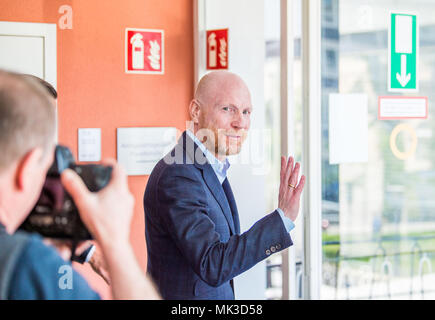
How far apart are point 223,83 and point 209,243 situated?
1.84 ft

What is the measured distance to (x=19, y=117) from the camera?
748 millimetres

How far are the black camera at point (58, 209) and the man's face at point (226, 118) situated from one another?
2.91ft

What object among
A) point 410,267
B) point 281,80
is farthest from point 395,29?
point 410,267

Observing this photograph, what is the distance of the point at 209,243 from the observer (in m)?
1.43

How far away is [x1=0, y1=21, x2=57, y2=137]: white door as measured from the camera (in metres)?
2.41

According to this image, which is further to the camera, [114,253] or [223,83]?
[223,83]

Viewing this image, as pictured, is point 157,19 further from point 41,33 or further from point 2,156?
point 2,156

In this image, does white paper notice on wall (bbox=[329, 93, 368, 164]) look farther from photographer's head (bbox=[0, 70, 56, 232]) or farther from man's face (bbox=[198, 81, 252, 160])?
photographer's head (bbox=[0, 70, 56, 232])

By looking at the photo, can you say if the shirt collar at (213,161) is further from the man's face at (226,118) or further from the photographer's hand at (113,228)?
the photographer's hand at (113,228)

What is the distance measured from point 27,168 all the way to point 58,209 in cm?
9

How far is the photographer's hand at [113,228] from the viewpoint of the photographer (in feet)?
2.64

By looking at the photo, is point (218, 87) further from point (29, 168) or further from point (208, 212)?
point (29, 168)

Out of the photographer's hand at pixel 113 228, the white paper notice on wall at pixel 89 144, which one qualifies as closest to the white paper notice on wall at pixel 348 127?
the white paper notice on wall at pixel 89 144

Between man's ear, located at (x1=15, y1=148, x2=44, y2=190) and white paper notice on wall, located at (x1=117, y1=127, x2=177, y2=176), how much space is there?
182cm
